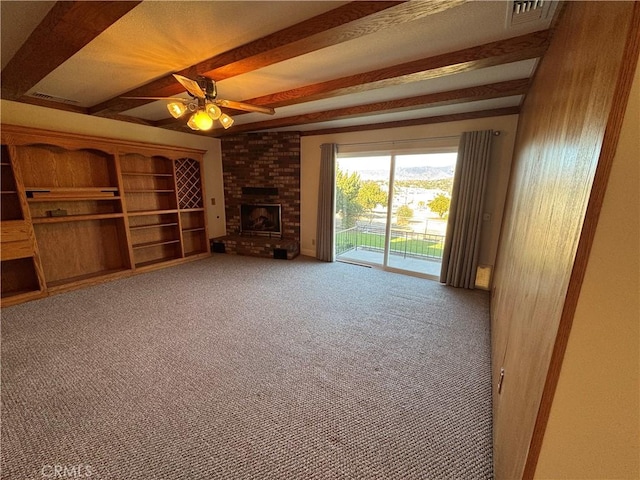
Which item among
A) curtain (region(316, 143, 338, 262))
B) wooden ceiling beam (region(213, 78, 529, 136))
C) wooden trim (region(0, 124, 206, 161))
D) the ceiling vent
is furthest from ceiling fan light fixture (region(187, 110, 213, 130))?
curtain (region(316, 143, 338, 262))

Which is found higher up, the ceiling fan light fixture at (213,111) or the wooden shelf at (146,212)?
the ceiling fan light fixture at (213,111)

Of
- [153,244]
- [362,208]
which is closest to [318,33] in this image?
[362,208]

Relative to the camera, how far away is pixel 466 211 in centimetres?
355

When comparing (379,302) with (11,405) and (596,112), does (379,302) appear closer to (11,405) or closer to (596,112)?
(596,112)

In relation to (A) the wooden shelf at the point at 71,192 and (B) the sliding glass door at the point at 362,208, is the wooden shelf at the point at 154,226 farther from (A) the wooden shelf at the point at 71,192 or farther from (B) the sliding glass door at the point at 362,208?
(B) the sliding glass door at the point at 362,208

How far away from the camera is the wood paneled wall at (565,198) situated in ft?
1.97

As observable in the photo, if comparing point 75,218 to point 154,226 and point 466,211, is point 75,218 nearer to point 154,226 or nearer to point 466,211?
point 154,226

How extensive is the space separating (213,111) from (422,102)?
2.28m

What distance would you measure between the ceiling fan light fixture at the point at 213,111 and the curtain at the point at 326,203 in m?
2.66

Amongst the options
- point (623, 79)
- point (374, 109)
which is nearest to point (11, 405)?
point (623, 79)

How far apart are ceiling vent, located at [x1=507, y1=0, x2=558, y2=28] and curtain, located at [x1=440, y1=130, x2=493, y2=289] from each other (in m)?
1.95

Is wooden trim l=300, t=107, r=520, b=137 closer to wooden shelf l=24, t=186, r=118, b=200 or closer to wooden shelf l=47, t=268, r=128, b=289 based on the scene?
wooden shelf l=24, t=186, r=118, b=200

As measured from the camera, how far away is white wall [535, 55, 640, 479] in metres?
0.56

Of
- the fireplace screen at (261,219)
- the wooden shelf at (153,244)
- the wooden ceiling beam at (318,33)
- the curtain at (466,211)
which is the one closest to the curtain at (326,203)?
the fireplace screen at (261,219)
